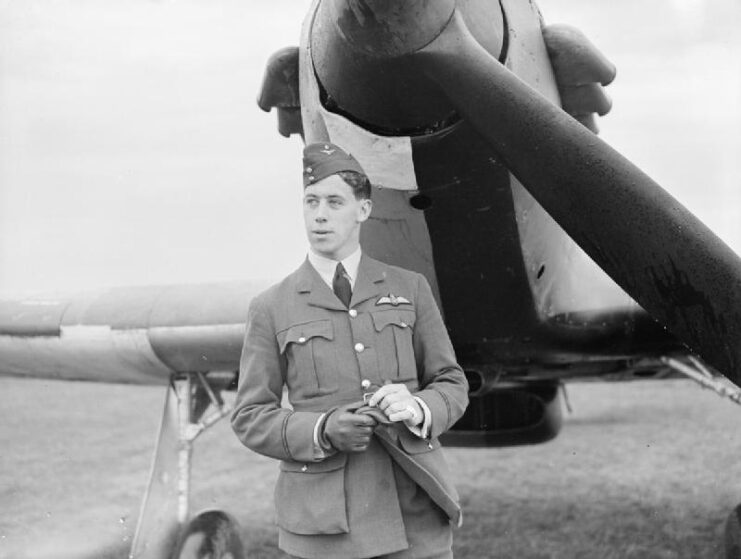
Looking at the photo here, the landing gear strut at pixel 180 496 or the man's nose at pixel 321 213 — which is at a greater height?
the man's nose at pixel 321 213

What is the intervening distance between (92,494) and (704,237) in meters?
7.28

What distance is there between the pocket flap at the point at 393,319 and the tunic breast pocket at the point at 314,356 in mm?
110

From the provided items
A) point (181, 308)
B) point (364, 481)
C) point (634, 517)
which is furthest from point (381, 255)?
point (634, 517)

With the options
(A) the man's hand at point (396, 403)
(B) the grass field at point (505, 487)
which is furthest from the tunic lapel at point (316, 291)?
(B) the grass field at point (505, 487)

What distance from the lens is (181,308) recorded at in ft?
18.1

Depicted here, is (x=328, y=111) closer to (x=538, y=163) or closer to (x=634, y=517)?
(x=538, y=163)

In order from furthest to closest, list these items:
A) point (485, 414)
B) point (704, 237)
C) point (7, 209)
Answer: point (485, 414) → point (7, 209) → point (704, 237)

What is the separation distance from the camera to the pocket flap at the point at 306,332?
2.09 metres

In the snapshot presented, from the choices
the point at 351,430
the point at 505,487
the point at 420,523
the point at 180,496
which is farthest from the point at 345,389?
the point at 505,487

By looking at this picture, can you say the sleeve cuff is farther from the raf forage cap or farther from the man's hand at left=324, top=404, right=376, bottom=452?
the raf forage cap

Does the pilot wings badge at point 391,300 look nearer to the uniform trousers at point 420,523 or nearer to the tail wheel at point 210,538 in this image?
the uniform trousers at point 420,523

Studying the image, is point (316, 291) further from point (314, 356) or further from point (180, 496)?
point (180, 496)

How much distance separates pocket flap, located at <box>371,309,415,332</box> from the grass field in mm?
3549

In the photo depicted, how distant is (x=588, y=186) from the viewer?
7.91ft
